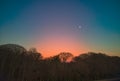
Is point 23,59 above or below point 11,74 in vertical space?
above

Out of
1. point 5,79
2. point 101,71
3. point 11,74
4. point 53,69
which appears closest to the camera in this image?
point 5,79

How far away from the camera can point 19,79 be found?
25047 mm

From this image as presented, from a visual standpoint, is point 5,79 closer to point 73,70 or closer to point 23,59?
point 23,59

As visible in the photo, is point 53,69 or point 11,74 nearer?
point 11,74

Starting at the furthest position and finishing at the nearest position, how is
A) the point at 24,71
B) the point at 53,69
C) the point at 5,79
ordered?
1. the point at 53,69
2. the point at 24,71
3. the point at 5,79

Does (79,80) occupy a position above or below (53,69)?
below

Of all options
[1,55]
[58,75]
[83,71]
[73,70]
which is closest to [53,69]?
[58,75]

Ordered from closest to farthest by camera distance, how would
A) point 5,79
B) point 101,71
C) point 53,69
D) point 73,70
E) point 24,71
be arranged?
point 5,79, point 24,71, point 53,69, point 73,70, point 101,71

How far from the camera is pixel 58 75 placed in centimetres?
3052

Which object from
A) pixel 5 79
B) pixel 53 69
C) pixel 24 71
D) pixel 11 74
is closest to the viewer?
pixel 5 79

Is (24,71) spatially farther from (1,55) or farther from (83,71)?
(83,71)

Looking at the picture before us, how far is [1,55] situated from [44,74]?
26.6ft

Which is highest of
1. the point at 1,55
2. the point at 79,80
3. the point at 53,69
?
the point at 1,55

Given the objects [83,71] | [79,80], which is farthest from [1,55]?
[83,71]
